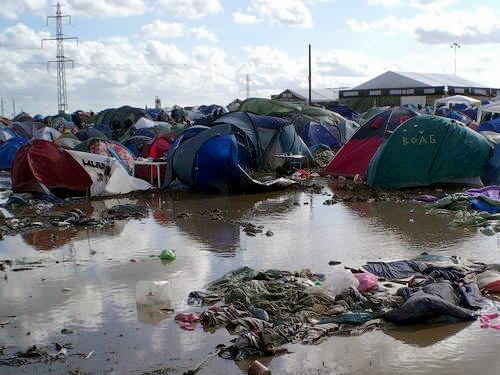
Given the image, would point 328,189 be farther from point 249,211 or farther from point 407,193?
point 249,211

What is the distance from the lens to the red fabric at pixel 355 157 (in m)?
17.2

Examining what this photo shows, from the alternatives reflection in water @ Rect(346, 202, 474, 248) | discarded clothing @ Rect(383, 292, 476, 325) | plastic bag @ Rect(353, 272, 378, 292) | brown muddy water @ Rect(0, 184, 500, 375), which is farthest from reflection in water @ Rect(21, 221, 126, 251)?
discarded clothing @ Rect(383, 292, 476, 325)

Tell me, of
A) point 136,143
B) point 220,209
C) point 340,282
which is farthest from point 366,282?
point 136,143

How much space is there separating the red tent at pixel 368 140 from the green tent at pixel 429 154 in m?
1.49

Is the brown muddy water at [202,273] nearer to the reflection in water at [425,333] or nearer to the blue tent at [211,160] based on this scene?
the reflection in water at [425,333]

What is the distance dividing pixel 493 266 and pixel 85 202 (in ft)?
34.0

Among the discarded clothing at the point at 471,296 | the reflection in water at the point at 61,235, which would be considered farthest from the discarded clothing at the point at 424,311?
the reflection in water at the point at 61,235

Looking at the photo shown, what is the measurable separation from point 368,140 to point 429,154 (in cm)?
246

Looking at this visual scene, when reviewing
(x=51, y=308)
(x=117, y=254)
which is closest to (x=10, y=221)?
(x=117, y=254)

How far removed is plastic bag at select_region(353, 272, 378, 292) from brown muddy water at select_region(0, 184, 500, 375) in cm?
111

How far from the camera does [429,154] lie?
15125mm

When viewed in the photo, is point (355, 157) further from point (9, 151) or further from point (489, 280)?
point (9, 151)

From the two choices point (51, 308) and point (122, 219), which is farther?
point (122, 219)

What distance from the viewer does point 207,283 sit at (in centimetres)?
777
